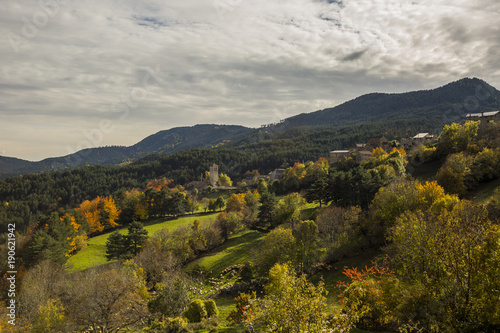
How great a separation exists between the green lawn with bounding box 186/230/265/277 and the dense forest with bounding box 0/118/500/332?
1.39 metres

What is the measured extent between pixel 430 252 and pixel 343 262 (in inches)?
1065

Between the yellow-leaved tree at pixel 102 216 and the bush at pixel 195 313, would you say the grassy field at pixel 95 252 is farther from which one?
the bush at pixel 195 313

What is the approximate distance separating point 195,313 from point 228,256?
26318 millimetres

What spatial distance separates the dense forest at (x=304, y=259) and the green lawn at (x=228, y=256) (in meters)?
1.39

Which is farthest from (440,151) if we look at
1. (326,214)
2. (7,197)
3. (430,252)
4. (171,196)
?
(7,197)

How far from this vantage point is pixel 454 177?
144ft

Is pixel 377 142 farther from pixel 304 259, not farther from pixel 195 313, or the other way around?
pixel 195 313

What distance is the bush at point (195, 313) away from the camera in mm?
27219

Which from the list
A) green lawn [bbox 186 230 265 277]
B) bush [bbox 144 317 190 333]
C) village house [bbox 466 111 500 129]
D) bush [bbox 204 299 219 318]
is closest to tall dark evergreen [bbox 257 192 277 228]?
green lawn [bbox 186 230 265 277]

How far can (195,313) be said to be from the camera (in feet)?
89.9

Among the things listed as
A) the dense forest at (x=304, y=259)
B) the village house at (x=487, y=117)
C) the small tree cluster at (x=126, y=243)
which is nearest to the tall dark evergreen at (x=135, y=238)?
the small tree cluster at (x=126, y=243)

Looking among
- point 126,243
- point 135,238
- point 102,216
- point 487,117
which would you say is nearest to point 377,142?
point 487,117

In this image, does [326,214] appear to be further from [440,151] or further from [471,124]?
[471,124]

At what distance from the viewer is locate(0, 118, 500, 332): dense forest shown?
12484mm
